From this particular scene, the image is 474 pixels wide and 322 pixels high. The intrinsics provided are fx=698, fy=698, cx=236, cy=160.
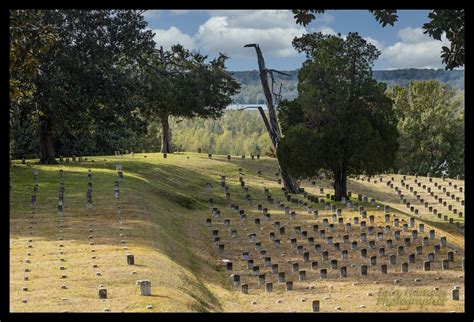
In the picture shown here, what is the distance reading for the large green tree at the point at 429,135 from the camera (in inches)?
1971

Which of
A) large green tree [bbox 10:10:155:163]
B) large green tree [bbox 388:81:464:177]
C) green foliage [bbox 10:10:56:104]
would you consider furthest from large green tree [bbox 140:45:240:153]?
green foliage [bbox 10:10:56:104]

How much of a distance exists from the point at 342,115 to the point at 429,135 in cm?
2603

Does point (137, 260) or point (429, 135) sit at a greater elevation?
point (429, 135)

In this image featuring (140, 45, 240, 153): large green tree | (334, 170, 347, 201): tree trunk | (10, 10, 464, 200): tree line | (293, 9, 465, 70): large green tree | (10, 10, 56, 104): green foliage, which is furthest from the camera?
(140, 45, 240, 153): large green tree

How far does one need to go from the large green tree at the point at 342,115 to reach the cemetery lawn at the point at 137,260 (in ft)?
7.35

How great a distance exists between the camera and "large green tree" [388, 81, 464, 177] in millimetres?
50062

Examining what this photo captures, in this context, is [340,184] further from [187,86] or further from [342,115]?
[187,86]

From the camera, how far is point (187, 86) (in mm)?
44656

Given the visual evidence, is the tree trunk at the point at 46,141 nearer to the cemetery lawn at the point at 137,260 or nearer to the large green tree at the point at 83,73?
the large green tree at the point at 83,73

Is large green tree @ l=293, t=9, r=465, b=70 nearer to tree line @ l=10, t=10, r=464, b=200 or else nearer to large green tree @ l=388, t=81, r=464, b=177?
tree line @ l=10, t=10, r=464, b=200

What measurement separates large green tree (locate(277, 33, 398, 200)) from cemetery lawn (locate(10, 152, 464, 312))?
88.2 inches

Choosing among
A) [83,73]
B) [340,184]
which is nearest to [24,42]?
[83,73]
